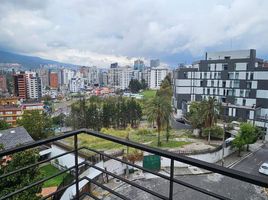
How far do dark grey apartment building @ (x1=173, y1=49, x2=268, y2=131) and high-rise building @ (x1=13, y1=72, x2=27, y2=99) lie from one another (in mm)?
48146

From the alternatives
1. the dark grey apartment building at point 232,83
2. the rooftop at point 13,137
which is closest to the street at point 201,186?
the rooftop at point 13,137

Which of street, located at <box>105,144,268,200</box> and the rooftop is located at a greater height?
the rooftop

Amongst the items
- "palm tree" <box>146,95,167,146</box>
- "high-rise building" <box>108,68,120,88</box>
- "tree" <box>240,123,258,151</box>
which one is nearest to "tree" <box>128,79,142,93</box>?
"high-rise building" <box>108,68,120,88</box>

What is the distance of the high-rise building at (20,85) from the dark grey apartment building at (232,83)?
158 ft

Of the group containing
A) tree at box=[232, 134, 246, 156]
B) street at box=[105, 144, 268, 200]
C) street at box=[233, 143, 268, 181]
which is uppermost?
tree at box=[232, 134, 246, 156]

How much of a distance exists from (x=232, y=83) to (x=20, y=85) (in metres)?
56.6

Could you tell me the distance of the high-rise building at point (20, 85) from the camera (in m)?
59.9

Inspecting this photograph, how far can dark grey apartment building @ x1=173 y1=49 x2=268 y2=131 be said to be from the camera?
23875mm

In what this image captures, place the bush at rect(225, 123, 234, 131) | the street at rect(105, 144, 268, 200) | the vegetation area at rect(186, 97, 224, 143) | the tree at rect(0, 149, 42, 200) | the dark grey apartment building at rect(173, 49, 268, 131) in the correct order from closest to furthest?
1. the tree at rect(0, 149, 42, 200)
2. the street at rect(105, 144, 268, 200)
3. the vegetation area at rect(186, 97, 224, 143)
4. the bush at rect(225, 123, 234, 131)
5. the dark grey apartment building at rect(173, 49, 268, 131)

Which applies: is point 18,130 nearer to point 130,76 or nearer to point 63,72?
point 130,76

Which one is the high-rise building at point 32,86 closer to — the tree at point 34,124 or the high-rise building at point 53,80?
the high-rise building at point 53,80

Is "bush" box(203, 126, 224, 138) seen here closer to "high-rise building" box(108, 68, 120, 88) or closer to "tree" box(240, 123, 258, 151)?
"tree" box(240, 123, 258, 151)

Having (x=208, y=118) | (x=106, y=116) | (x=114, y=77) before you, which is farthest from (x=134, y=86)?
(x=208, y=118)

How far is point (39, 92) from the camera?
6750cm
